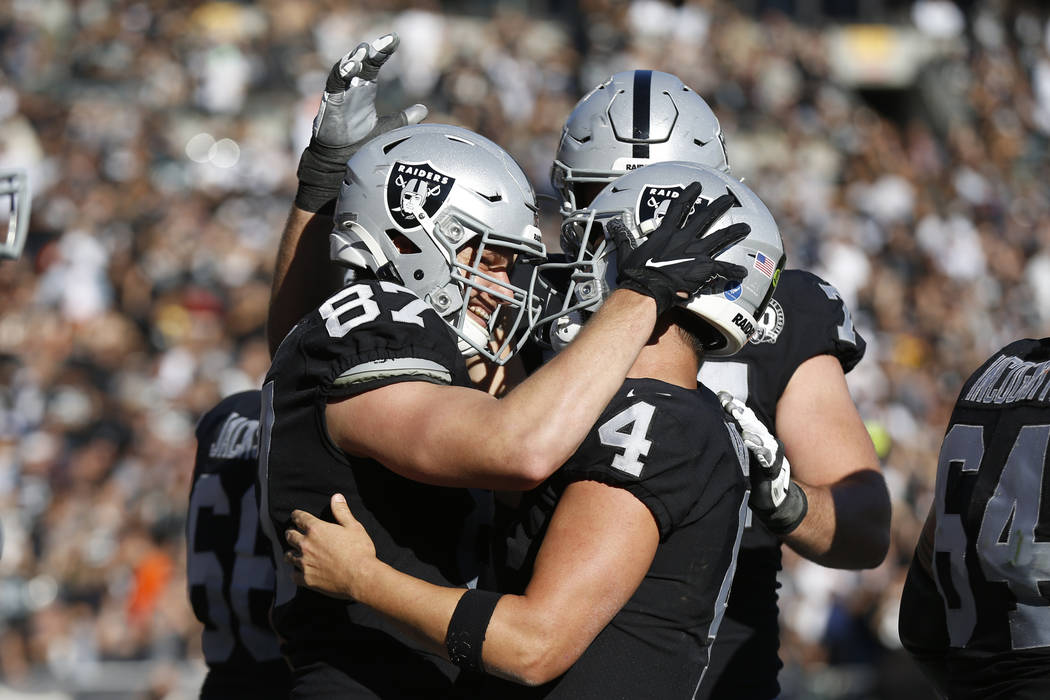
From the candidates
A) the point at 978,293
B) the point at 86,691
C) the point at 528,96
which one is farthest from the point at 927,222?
the point at 86,691

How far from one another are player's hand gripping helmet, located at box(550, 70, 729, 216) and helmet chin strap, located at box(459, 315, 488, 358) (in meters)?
0.75

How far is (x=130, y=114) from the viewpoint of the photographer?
43.3 feet

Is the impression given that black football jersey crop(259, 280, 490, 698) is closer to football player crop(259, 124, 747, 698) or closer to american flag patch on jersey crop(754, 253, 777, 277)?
football player crop(259, 124, 747, 698)

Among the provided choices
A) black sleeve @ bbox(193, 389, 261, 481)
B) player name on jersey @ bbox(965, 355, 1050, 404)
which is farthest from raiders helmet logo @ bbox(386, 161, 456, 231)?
black sleeve @ bbox(193, 389, 261, 481)

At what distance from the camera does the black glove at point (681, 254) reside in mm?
2504

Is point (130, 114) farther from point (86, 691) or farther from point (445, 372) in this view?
point (445, 372)

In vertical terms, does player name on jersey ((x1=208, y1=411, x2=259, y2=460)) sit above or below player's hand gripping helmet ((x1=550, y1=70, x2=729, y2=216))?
below

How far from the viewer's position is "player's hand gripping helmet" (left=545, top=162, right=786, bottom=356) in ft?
8.64

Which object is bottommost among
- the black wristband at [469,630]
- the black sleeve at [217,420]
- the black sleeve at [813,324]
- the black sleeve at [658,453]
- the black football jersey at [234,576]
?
the black football jersey at [234,576]

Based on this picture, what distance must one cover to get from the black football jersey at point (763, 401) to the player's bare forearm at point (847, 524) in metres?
0.16

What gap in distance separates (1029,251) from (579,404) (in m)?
14.3

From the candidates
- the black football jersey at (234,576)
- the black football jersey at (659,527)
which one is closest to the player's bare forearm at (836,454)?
the black football jersey at (659,527)

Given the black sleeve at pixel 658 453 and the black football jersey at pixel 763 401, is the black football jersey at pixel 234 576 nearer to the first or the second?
the black football jersey at pixel 763 401

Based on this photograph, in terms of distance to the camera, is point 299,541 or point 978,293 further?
point 978,293
